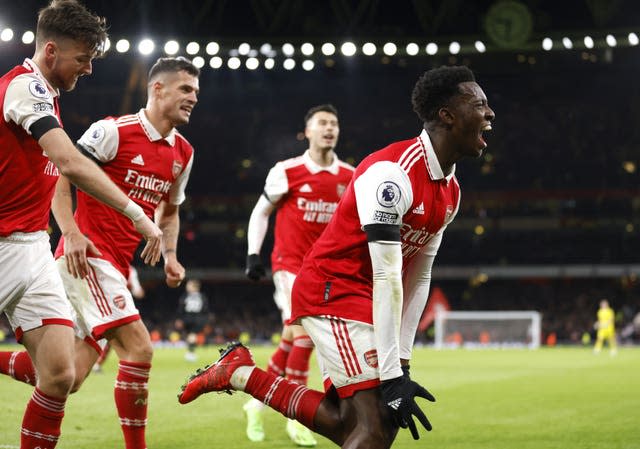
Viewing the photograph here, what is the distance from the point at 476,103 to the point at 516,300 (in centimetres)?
4072

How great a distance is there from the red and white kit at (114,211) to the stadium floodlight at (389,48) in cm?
1468

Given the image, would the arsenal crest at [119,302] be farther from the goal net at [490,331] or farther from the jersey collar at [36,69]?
the goal net at [490,331]

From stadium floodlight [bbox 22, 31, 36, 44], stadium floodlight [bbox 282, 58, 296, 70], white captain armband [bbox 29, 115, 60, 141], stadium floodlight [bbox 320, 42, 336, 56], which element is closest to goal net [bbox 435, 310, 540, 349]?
stadium floodlight [bbox 282, 58, 296, 70]

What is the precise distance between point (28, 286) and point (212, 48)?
1659 centimetres

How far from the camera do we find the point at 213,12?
2083 centimetres

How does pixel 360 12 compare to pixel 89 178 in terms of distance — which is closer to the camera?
pixel 89 178

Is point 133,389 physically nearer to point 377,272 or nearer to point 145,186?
point 145,186

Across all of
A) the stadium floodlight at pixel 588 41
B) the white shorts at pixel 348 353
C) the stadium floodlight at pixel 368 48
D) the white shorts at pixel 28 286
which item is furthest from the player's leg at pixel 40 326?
the stadium floodlight at pixel 588 41

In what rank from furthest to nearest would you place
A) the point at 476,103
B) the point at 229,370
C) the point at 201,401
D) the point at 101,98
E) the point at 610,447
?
the point at 101,98
the point at 201,401
the point at 610,447
the point at 229,370
the point at 476,103

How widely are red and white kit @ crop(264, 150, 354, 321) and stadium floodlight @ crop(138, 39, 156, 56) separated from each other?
13314mm

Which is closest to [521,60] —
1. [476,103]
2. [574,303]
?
[574,303]

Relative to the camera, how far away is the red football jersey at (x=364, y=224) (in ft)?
13.5

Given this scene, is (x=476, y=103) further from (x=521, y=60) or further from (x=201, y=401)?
(x=521, y=60)

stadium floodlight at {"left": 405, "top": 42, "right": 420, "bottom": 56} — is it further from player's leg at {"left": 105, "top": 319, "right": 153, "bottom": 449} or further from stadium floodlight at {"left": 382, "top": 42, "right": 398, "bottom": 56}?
A: player's leg at {"left": 105, "top": 319, "right": 153, "bottom": 449}
